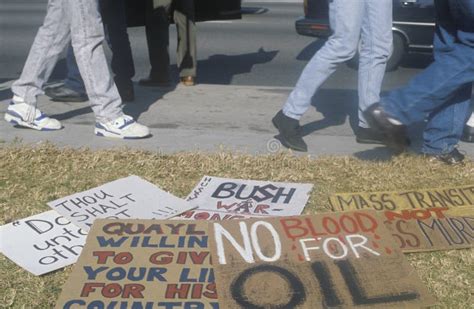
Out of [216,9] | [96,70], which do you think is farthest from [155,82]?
[96,70]

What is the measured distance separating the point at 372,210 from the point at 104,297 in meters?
1.34

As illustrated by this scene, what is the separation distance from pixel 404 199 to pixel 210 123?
6.74ft

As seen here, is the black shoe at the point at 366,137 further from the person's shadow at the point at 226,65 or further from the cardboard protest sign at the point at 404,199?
the person's shadow at the point at 226,65

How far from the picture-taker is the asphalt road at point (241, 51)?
8.31m

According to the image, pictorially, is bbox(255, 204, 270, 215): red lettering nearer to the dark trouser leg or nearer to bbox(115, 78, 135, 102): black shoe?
bbox(115, 78, 135, 102): black shoe

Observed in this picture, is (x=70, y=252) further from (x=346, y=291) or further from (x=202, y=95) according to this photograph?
(x=202, y=95)

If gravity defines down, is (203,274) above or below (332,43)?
below

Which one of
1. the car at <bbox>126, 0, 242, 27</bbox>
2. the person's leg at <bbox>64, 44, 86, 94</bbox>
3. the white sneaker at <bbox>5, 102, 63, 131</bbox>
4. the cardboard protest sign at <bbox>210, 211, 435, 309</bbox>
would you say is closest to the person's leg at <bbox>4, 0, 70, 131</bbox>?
the white sneaker at <bbox>5, 102, 63, 131</bbox>

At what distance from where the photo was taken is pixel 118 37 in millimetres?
6207

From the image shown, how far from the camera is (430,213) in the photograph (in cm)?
382

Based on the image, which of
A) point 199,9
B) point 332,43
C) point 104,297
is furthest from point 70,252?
point 199,9

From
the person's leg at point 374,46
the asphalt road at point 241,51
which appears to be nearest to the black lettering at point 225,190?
the person's leg at point 374,46

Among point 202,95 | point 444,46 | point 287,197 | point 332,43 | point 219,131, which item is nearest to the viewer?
point 287,197

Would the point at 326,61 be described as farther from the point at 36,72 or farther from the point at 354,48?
the point at 36,72
